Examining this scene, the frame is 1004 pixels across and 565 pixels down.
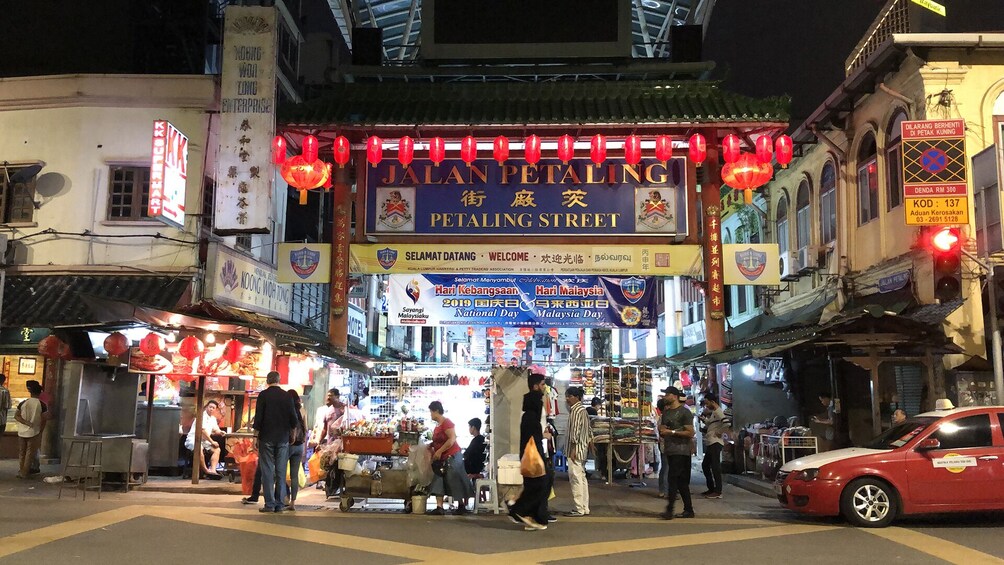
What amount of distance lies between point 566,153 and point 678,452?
5525 millimetres

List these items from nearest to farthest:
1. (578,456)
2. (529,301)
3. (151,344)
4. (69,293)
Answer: (578,456) → (151,344) → (529,301) → (69,293)

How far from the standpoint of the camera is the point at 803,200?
20.3m

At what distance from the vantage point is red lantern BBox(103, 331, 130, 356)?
12523 millimetres

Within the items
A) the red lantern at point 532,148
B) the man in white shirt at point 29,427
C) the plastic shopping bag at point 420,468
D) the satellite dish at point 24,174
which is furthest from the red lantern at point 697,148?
the satellite dish at point 24,174

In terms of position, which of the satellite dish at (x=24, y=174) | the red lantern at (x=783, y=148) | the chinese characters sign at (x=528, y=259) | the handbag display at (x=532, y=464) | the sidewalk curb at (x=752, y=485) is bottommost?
the sidewalk curb at (x=752, y=485)

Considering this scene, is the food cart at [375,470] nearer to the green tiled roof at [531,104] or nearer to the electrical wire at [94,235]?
the green tiled roof at [531,104]

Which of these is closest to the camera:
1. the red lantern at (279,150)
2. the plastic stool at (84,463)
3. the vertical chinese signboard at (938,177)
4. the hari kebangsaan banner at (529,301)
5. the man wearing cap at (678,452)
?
the man wearing cap at (678,452)

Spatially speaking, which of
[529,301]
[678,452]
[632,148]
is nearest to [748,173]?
[632,148]

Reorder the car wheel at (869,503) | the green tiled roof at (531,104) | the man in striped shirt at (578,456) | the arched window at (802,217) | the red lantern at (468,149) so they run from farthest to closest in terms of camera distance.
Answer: the arched window at (802,217) → the green tiled roof at (531,104) → the red lantern at (468,149) → the man in striped shirt at (578,456) → the car wheel at (869,503)

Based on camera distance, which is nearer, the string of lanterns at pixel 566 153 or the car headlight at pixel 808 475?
the car headlight at pixel 808 475

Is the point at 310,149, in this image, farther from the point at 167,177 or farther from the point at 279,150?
the point at 167,177

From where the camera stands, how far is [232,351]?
1320 centimetres

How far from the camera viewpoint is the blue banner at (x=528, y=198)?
44.4ft

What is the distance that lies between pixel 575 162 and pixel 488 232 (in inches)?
85.6
